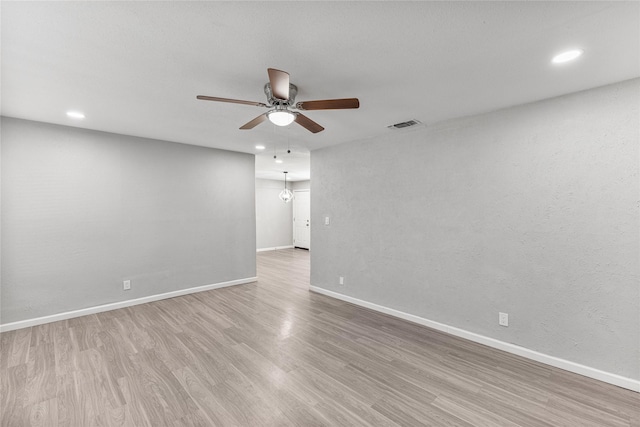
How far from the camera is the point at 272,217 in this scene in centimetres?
929

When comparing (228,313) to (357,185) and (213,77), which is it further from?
(213,77)

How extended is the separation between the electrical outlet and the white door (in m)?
6.89

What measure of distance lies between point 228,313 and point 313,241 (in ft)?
5.98

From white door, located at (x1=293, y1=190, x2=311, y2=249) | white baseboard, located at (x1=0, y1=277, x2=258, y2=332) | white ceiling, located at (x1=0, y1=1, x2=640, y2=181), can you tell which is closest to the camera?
white ceiling, located at (x1=0, y1=1, x2=640, y2=181)

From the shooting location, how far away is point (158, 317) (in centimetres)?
349

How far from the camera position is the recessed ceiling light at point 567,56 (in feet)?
5.78

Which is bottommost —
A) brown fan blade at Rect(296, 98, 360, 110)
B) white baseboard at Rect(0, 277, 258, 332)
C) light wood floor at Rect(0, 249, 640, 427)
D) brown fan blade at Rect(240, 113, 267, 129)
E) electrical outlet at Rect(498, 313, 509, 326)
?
light wood floor at Rect(0, 249, 640, 427)

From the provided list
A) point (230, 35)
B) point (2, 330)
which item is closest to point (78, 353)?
point (2, 330)

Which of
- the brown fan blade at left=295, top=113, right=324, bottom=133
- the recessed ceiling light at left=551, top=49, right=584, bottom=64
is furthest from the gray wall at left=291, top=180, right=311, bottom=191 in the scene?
the recessed ceiling light at left=551, top=49, right=584, bottom=64

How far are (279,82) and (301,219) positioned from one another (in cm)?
800

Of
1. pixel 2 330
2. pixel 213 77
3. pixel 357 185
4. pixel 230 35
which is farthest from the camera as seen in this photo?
pixel 357 185

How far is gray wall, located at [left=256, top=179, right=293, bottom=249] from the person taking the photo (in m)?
8.96

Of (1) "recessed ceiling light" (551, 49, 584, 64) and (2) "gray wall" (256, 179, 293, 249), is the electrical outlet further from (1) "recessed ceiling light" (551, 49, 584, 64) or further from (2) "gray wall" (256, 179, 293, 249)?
(2) "gray wall" (256, 179, 293, 249)

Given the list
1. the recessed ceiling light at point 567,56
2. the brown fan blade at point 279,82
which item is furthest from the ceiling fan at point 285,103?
the recessed ceiling light at point 567,56
